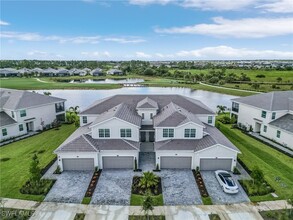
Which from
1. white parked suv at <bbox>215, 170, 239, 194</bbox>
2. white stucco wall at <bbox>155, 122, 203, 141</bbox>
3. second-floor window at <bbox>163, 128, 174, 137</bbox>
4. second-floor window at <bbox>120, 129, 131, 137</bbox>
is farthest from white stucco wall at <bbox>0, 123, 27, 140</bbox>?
white parked suv at <bbox>215, 170, 239, 194</bbox>

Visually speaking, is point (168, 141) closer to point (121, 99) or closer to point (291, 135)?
point (121, 99)

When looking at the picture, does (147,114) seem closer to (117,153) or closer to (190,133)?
(190,133)

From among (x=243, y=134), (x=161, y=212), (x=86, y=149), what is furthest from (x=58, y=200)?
(x=243, y=134)

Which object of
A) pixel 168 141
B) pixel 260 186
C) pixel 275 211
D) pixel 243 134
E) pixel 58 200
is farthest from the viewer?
pixel 243 134

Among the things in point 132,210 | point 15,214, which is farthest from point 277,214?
point 15,214

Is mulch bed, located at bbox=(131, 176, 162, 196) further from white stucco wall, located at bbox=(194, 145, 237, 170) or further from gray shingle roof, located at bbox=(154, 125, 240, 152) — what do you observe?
white stucco wall, located at bbox=(194, 145, 237, 170)

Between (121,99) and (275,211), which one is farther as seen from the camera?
(121,99)

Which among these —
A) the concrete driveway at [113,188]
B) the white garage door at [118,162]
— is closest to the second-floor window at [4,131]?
the white garage door at [118,162]

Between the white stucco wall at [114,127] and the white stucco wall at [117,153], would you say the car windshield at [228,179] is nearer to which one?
the white stucco wall at [117,153]
